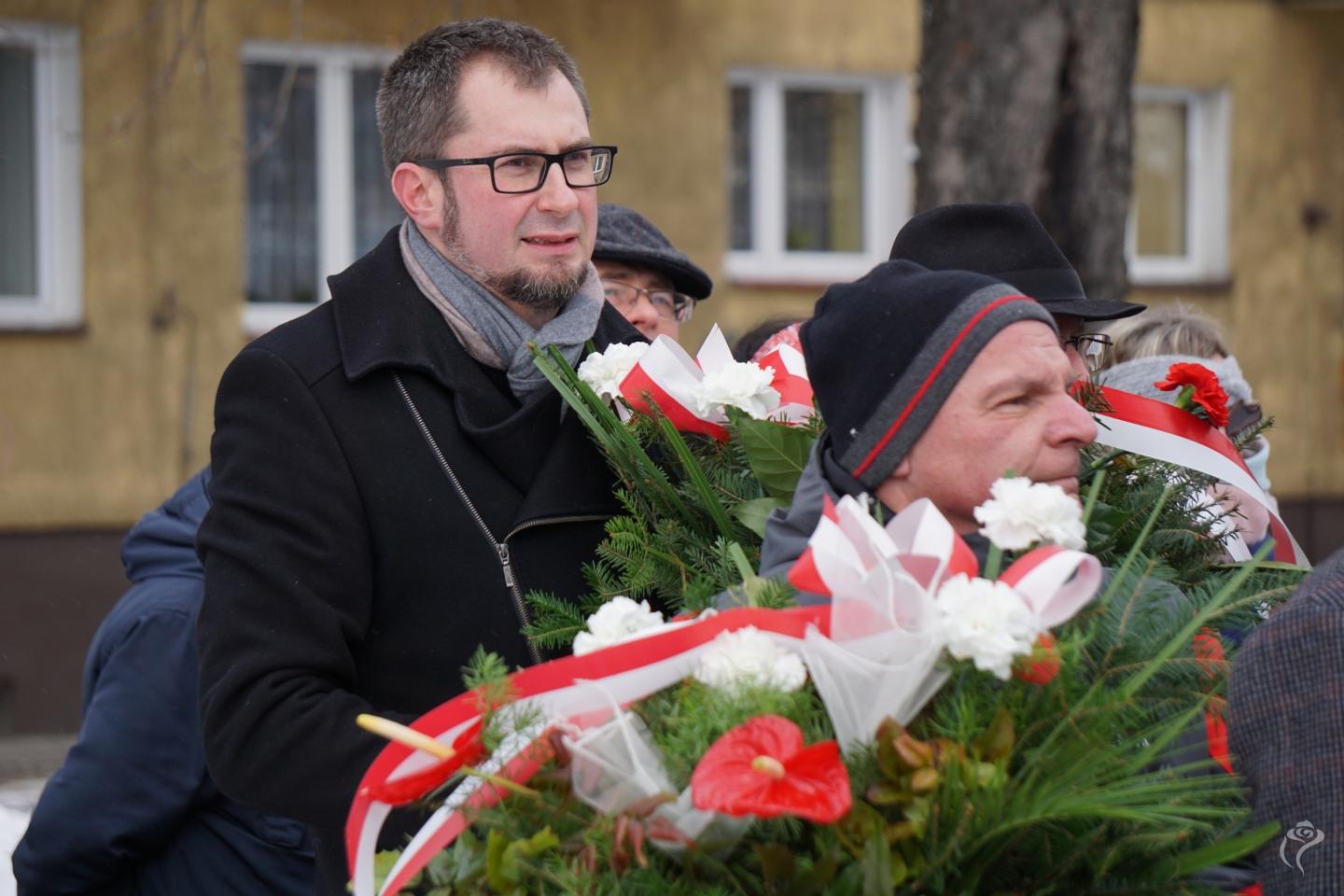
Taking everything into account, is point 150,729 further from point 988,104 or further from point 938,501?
point 988,104

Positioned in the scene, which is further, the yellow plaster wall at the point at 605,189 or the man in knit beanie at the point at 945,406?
the yellow plaster wall at the point at 605,189

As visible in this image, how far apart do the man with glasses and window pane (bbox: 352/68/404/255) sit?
6.65m

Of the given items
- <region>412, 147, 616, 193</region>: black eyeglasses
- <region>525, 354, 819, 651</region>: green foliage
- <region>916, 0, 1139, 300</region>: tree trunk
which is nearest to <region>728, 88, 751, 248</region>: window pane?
<region>916, 0, 1139, 300</region>: tree trunk

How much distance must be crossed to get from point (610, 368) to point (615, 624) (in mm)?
679

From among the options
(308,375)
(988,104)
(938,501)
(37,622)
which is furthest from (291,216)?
(938,501)

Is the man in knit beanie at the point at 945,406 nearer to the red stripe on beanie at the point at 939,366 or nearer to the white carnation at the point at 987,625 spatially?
the red stripe on beanie at the point at 939,366

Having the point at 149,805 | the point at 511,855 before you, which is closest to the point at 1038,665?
the point at 511,855

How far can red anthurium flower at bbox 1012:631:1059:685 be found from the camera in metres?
1.56

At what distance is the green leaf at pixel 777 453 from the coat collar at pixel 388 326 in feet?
1.68

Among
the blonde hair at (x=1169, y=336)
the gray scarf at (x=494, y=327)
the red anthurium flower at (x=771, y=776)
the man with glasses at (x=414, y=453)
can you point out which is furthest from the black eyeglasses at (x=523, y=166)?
the blonde hair at (x=1169, y=336)

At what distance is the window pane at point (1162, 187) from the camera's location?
10898 millimetres

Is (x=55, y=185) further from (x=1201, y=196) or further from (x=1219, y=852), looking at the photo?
(x=1219, y=852)

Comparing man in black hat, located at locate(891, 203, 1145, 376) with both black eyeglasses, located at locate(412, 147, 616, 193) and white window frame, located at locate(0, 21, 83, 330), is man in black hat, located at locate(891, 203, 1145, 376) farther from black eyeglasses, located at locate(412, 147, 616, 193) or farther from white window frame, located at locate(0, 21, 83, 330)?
white window frame, located at locate(0, 21, 83, 330)

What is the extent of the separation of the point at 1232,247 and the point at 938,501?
956 centimetres
